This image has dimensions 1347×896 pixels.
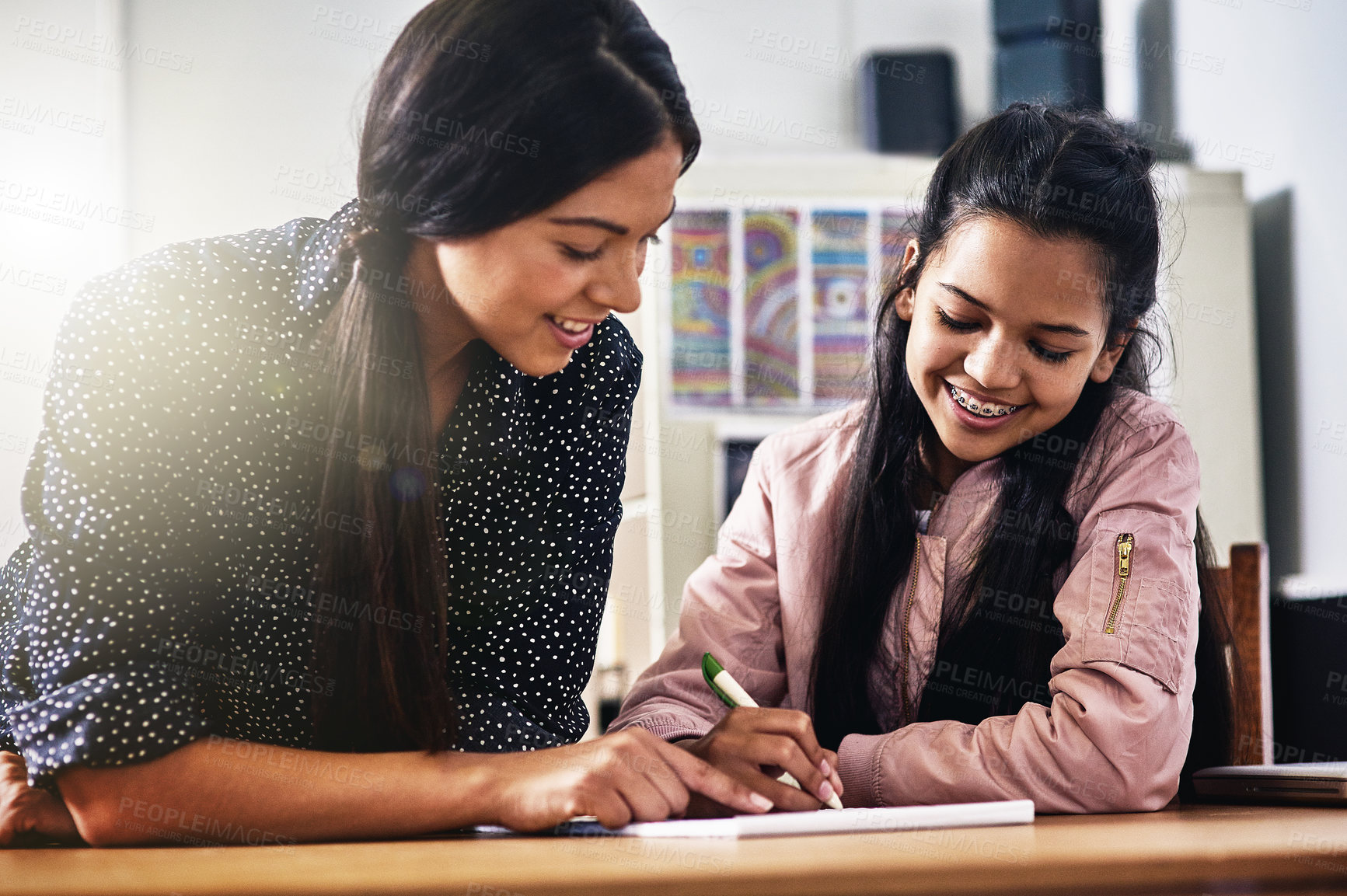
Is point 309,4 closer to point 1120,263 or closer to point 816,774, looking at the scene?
point 1120,263

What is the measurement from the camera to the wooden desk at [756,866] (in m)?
0.55

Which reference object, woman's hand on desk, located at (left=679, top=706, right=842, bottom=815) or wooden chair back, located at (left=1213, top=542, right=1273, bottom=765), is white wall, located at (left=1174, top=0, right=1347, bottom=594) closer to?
wooden chair back, located at (left=1213, top=542, right=1273, bottom=765)

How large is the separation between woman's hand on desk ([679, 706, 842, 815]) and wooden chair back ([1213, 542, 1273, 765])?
0.60 metres

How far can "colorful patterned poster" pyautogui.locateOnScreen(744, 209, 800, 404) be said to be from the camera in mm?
2600

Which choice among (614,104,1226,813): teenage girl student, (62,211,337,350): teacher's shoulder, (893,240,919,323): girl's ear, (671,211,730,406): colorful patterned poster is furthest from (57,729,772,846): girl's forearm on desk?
(671,211,730,406): colorful patterned poster

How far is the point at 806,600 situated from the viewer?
46.5 inches

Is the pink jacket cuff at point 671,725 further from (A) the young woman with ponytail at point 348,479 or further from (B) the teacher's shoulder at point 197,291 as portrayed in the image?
(B) the teacher's shoulder at point 197,291

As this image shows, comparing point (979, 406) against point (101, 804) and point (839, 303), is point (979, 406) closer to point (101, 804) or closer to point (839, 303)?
point (101, 804)

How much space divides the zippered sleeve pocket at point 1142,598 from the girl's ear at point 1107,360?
188mm

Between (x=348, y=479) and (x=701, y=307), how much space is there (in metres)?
1.75

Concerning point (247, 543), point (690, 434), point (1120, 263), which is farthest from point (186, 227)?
point (1120, 263)

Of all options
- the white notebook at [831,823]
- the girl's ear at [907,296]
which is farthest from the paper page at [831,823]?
the girl's ear at [907,296]

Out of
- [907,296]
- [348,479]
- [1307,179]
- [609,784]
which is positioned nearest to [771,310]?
[1307,179]

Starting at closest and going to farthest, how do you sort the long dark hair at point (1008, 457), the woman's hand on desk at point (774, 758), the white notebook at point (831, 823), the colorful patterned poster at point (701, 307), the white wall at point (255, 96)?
the white notebook at point (831, 823), the woman's hand on desk at point (774, 758), the long dark hair at point (1008, 457), the colorful patterned poster at point (701, 307), the white wall at point (255, 96)
